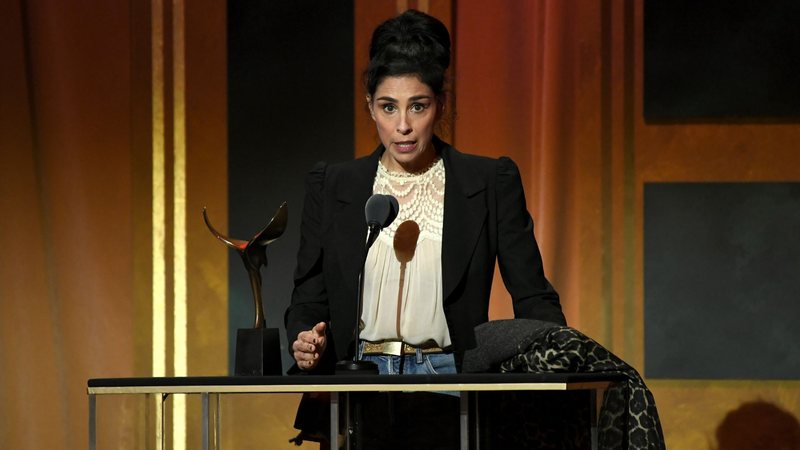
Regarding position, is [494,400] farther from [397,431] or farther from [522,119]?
[522,119]

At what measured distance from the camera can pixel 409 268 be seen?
2.54m

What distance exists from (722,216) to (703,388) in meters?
0.56

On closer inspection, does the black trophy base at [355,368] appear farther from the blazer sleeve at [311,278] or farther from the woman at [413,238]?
the blazer sleeve at [311,278]

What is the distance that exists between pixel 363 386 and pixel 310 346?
0.42 metres

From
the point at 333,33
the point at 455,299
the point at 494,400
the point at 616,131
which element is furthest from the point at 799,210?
the point at 494,400

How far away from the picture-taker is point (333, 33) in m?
4.21

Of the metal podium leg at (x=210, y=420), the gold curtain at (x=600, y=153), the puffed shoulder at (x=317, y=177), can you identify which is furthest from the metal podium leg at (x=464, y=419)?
the gold curtain at (x=600, y=153)

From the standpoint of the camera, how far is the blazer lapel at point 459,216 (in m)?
2.52

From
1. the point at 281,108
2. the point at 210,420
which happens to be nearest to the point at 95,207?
the point at 281,108

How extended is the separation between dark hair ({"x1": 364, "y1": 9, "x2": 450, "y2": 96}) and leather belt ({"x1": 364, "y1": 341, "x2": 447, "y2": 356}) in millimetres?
547

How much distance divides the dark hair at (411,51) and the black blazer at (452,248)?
18 cm

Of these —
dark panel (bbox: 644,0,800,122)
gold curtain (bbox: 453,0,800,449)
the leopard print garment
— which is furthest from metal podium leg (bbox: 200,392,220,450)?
dark panel (bbox: 644,0,800,122)

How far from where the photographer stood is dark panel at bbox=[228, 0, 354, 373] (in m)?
4.20

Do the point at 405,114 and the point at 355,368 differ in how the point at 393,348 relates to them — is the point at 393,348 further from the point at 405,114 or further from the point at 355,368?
the point at 405,114
